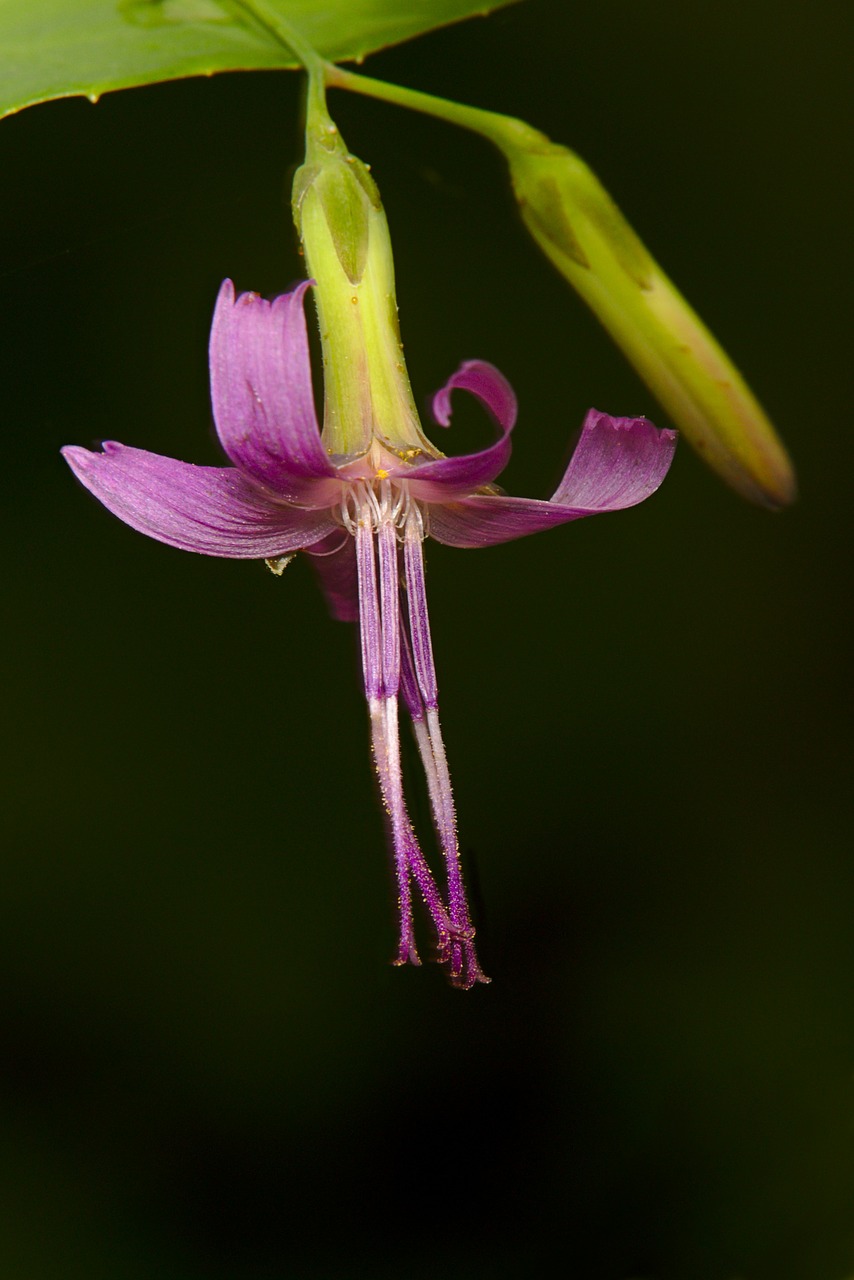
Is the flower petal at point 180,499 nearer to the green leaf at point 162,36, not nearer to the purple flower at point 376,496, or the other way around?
the purple flower at point 376,496

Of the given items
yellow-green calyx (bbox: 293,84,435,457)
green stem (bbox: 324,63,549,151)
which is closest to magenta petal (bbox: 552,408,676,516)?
yellow-green calyx (bbox: 293,84,435,457)

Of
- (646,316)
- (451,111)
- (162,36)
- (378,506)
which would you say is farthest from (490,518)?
(162,36)

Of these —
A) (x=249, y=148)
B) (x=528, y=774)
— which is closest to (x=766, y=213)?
(x=249, y=148)

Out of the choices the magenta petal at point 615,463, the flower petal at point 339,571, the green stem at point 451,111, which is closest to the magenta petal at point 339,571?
the flower petal at point 339,571

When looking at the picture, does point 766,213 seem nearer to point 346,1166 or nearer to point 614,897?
point 614,897

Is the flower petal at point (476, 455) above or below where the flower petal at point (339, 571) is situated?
above

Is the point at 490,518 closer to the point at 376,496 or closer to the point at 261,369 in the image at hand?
the point at 376,496
